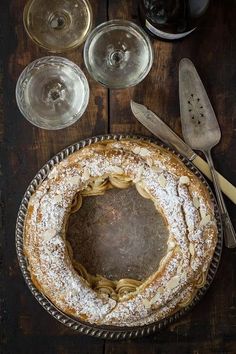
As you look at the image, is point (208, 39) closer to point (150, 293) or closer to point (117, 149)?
point (117, 149)

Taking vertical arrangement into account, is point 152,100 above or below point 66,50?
below

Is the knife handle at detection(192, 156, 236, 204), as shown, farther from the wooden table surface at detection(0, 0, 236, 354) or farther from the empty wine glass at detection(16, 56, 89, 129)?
the empty wine glass at detection(16, 56, 89, 129)

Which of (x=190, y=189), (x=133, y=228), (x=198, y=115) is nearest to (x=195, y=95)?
(x=198, y=115)

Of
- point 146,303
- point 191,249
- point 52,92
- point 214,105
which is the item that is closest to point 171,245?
point 191,249

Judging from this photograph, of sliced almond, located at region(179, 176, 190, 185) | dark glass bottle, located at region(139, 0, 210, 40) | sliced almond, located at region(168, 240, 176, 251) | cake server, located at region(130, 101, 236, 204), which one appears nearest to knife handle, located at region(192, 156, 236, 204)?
cake server, located at region(130, 101, 236, 204)

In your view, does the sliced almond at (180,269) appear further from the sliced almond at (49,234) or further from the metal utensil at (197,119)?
the sliced almond at (49,234)

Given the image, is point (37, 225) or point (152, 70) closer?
point (37, 225)

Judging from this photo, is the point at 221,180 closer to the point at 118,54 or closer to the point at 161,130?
the point at 161,130
